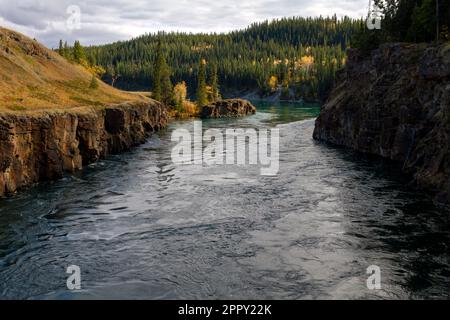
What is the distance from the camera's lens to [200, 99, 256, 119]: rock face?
143750 millimetres

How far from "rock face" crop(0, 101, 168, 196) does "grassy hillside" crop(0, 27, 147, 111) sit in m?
2.47

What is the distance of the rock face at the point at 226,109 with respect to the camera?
144 metres

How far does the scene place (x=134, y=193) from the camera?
132ft

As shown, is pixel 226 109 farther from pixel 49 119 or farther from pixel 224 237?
pixel 224 237

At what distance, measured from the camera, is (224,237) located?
28516 millimetres

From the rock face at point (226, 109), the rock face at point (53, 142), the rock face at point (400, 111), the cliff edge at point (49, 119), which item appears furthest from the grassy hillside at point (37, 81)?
the rock face at point (226, 109)

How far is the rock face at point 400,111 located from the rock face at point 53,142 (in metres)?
34.5

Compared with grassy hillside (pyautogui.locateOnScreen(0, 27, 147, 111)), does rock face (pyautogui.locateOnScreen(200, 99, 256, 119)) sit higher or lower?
lower

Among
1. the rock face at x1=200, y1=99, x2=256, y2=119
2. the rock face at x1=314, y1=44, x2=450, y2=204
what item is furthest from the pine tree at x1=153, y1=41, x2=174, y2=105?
the rock face at x1=314, y1=44, x2=450, y2=204

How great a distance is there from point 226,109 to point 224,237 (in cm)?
12214

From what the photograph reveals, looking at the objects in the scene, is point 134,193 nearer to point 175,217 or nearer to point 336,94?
point 175,217

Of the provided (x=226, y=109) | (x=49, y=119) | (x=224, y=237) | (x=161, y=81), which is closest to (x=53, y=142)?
(x=49, y=119)

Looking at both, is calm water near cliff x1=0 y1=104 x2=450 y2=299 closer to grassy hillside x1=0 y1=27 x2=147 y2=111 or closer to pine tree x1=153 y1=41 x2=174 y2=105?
grassy hillside x1=0 y1=27 x2=147 y2=111

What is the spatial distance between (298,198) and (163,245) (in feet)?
48.4
